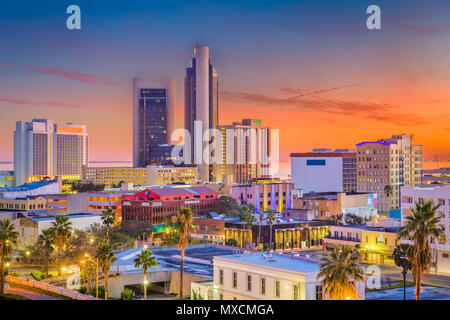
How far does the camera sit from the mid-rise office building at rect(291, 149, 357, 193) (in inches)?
5182

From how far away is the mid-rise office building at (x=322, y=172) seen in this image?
132 meters

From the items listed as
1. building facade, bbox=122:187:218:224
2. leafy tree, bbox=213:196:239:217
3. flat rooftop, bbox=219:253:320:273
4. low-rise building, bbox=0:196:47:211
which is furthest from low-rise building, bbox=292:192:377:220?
flat rooftop, bbox=219:253:320:273

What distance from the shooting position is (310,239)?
2975 inches

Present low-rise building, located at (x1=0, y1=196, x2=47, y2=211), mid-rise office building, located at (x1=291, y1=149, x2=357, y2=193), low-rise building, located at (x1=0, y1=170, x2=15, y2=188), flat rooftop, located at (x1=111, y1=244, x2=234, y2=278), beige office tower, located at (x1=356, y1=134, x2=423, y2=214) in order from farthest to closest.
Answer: low-rise building, located at (x1=0, y1=170, x2=15, y2=188) < mid-rise office building, located at (x1=291, y1=149, x2=357, y2=193) < beige office tower, located at (x1=356, y1=134, x2=423, y2=214) < low-rise building, located at (x1=0, y1=196, x2=47, y2=211) < flat rooftop, located at (x1=111, y1=244, x2=234, y2=278)

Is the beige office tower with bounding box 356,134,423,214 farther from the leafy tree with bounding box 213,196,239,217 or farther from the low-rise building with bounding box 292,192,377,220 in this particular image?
the leafy tree with bounding box 213,196,239,217

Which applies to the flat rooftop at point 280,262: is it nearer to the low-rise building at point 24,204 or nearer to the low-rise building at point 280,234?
the low-rise building at point 280,234

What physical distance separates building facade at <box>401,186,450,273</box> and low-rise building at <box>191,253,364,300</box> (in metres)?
20.9

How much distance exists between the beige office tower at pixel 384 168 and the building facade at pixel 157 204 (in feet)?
127

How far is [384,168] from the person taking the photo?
389 feet

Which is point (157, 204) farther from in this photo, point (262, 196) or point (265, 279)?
point (265, 279)

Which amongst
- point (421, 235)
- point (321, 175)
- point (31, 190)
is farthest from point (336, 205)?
point (421, 235)

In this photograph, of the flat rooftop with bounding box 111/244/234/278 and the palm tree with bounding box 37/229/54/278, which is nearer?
the flat rooftop with bounding box 111/244/234/278
